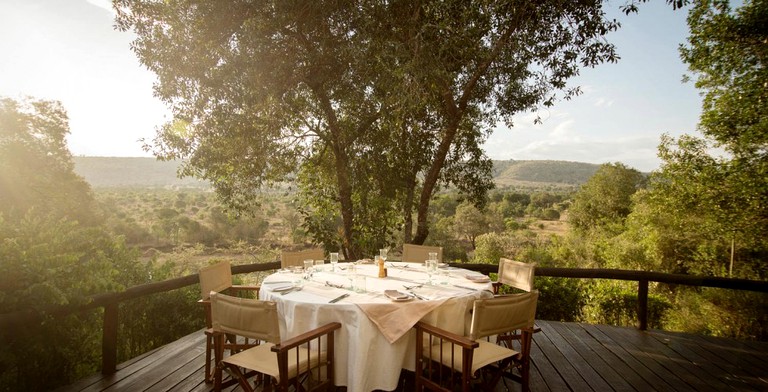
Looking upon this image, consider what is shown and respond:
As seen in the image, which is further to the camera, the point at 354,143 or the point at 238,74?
the point at 354,143

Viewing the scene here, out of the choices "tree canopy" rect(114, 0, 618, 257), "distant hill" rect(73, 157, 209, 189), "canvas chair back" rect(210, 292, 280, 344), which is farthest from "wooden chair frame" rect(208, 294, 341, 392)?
"distant hill" rect(73, 157, 209, 189)

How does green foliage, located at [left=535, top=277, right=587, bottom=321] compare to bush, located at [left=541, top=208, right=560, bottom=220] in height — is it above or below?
below

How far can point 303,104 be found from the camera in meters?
5.73

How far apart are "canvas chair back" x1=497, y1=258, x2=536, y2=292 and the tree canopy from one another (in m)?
1.90

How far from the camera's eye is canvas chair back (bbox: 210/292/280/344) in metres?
2.31

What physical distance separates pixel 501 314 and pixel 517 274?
1.53 meters

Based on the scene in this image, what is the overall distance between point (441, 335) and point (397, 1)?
3.71 meters

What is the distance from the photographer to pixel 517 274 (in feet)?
12.8

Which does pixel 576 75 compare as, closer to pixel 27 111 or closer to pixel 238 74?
pixel 238 74

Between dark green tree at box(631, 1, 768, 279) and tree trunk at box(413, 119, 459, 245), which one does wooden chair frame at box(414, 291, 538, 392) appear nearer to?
tree trunk at box(413, 119, 459, 245)

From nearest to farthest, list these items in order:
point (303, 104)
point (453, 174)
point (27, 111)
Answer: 1. point (303, 104)
2. point (453, 174)
3. point (27, 111)

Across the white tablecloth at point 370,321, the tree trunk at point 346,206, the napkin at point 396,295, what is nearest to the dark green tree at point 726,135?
the tree trunk at point 346,206

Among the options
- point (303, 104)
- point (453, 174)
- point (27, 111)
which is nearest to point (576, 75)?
point (453, 174)

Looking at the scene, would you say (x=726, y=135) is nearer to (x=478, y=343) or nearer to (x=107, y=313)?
(x=478, y=343)
